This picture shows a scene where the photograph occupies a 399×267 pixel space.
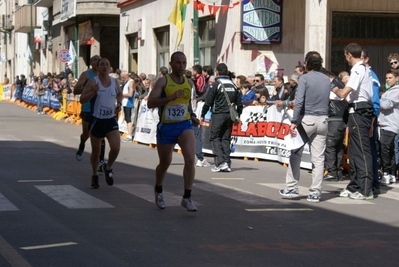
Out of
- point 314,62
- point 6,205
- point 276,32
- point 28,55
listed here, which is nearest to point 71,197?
point 6,205

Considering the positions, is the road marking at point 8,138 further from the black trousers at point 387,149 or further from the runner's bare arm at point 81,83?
the black trousers at point 387,149

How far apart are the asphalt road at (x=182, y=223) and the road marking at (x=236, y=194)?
0.05 feet

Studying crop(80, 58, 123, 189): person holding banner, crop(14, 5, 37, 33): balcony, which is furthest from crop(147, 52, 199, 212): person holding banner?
crop(14, 5, 37, 33): balcony

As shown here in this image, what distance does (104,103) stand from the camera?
12.4 meters

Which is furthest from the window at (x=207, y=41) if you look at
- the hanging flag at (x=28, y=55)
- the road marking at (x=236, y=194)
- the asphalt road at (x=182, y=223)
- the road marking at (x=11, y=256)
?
the hanging flag at (x=28, y=55)

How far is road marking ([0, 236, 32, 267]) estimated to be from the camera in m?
7.09

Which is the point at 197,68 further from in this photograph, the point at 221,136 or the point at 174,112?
the point at 174,112

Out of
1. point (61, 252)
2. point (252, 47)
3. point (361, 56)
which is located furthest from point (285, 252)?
point (252, 47)

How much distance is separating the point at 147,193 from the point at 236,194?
1251mm

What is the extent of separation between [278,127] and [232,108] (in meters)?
2.42

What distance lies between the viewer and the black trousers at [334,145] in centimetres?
1468

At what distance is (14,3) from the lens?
73500 mm

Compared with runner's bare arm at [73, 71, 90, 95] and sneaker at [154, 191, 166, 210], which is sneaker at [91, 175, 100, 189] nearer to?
sneaker at [154, 191, 166, 210]

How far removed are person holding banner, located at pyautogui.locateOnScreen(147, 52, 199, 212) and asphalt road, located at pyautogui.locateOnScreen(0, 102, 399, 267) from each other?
0.47m
